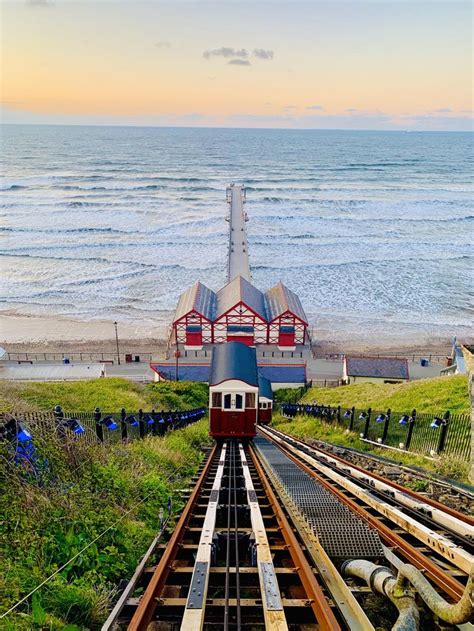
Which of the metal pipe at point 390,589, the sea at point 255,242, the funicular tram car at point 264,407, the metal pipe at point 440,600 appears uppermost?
the sea at point 255,242

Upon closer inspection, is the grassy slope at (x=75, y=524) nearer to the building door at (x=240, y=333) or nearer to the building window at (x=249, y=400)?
the building window at (x=249, y=400)

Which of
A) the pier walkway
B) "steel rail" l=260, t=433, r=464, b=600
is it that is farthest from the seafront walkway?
"steel rail" l=260, t=433, r=464, b=600

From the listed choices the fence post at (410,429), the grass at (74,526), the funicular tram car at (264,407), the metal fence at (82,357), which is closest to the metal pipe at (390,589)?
the grass at (74,526)

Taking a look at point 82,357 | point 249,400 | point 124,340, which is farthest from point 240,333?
point 249,400

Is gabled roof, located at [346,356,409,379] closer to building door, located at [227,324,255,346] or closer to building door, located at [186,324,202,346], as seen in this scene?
building door, located at [227,324,255,346]

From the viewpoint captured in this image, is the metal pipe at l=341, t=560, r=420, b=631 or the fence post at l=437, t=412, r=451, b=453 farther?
the fence post at l=437, t=412, r=451, b=453

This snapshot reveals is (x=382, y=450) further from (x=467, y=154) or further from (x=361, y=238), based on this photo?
(x=467, y=154)
